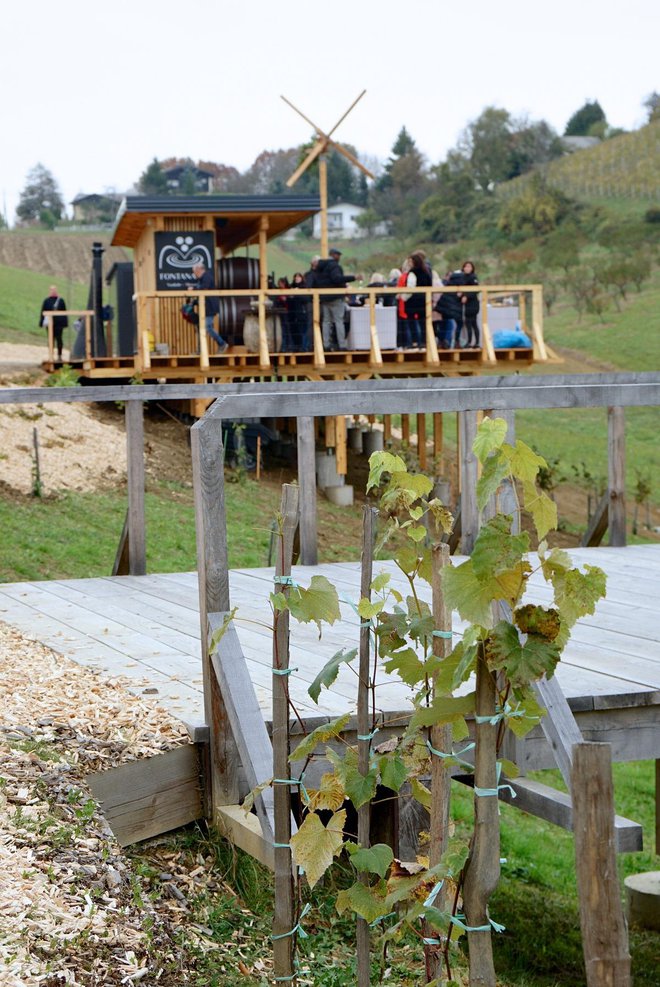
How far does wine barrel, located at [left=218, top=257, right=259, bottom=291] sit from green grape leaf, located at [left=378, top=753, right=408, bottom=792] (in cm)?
1714

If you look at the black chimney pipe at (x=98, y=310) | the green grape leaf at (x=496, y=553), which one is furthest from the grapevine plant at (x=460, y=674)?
the black chimney pipe at (x=98, y=310)

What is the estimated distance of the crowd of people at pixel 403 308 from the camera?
58.1 ft

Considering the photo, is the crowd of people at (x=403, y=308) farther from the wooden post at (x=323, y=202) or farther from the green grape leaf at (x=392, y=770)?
the green grape leaf at (x=392, y=770)

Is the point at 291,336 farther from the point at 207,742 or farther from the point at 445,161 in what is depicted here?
the point at 445,161

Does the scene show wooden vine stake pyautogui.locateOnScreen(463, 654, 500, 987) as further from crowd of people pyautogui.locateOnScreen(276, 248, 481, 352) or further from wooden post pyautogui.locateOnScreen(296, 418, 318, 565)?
crowd of people pyautogui.locateOnScreen(276, 248, 481, 352)

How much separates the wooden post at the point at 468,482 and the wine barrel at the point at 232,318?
38.8 feet

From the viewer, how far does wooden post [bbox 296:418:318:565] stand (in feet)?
23.6

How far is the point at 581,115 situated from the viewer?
92375 millimetres

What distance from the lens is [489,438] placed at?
8.04 ft

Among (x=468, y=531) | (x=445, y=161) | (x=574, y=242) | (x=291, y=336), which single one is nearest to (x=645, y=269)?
(x=574, y=242)

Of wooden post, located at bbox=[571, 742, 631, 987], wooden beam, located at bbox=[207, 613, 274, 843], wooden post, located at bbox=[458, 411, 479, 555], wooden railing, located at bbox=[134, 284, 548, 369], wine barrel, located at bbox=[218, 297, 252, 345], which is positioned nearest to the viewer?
wooden post, located at bbox=[571, 742, 631, 987]

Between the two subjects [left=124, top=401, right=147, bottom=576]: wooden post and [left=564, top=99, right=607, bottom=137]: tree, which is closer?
[left=124, top=401, right=147, bottom=576]: wooden post

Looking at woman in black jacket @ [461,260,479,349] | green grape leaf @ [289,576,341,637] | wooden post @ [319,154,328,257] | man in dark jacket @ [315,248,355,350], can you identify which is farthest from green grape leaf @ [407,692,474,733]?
wooden post @ [319,154,328,257]

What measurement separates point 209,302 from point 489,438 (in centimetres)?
1642
